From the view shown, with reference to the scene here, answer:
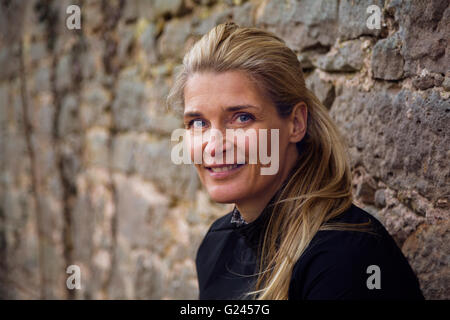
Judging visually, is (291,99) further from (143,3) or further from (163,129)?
(143,3)

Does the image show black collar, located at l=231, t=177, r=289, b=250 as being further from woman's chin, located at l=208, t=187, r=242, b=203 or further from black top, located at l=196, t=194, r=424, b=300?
woman's chin, located at l=208, t=187, r=242, b=203

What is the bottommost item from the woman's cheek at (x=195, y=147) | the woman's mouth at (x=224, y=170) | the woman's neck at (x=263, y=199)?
the woman's neck at (x=263, y=199)

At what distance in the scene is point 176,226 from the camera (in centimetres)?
290

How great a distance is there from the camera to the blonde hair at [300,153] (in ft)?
4.28

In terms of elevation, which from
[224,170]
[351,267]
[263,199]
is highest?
[224,170]

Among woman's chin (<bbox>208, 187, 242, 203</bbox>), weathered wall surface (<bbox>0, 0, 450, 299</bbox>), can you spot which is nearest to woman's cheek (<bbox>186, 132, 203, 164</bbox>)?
woman's chin (<bbox>208, 187, 242, 203</bbox>)

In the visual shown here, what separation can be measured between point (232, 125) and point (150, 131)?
5.91 feet

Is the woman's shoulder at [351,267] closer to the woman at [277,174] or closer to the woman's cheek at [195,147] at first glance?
the woman at [277,174]

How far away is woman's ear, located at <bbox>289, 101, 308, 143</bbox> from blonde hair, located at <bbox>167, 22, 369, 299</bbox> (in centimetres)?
2

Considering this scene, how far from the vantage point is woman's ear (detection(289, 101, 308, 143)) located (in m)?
1.45

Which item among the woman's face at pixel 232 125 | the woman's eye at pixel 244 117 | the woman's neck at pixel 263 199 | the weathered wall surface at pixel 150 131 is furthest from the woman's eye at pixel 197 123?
the weathered wall surface at pixel 150 131

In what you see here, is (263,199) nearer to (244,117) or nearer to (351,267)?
(244,117)

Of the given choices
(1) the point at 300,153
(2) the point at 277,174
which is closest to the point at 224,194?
(2) the point at 277,174

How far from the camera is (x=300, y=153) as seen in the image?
151cm
